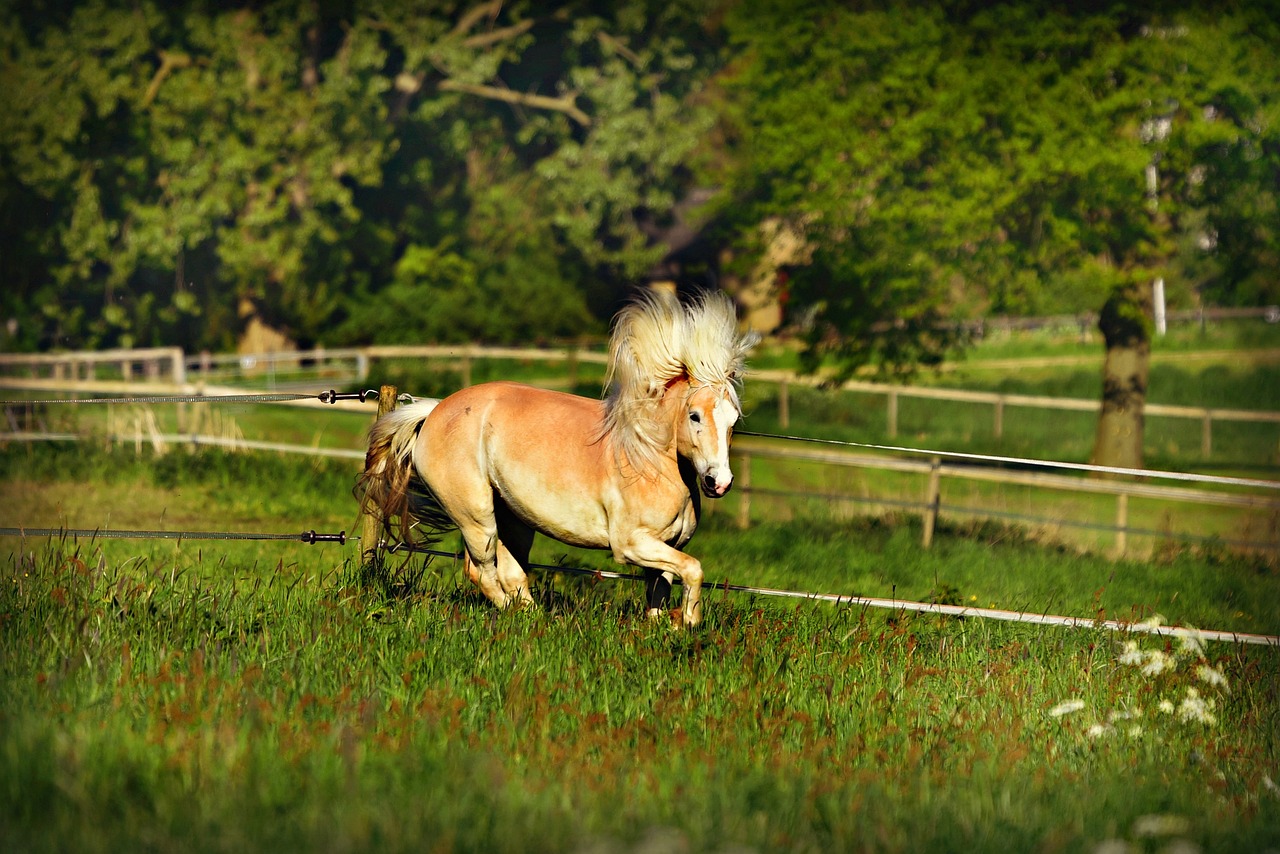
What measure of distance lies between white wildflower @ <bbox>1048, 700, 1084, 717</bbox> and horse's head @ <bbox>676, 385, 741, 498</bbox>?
5.70 ft

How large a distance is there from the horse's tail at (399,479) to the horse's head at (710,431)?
5.75 feet

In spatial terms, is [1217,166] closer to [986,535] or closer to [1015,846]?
[986,535]

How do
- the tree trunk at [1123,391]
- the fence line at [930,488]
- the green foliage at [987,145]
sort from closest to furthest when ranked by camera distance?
Result: the fence line at [930,488] < the green foliage at [987,145] < the tree trunk at [1123,391]

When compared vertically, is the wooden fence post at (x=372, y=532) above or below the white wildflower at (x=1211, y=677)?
above

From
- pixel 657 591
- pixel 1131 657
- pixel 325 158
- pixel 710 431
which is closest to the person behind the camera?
pixel 710 431

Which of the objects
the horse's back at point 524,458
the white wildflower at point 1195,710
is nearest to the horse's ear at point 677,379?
the horse's back at point 524,458

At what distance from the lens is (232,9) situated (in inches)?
1232

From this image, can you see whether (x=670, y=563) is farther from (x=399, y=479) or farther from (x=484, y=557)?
(x=399, y=479)

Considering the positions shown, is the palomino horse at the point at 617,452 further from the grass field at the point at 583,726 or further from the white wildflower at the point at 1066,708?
the white wildflower at the point at 1066,708

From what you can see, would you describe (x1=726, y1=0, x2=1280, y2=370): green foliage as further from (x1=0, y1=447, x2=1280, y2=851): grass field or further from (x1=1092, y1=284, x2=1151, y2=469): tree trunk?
(x1=0, y1=447, x2=1280, y2=851): grass field

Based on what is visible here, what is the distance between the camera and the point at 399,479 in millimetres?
7570

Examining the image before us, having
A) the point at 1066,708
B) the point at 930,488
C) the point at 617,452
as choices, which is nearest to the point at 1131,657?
the point at 1066,708

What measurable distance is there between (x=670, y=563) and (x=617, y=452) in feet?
2.00

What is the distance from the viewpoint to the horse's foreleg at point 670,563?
6.66 metres
